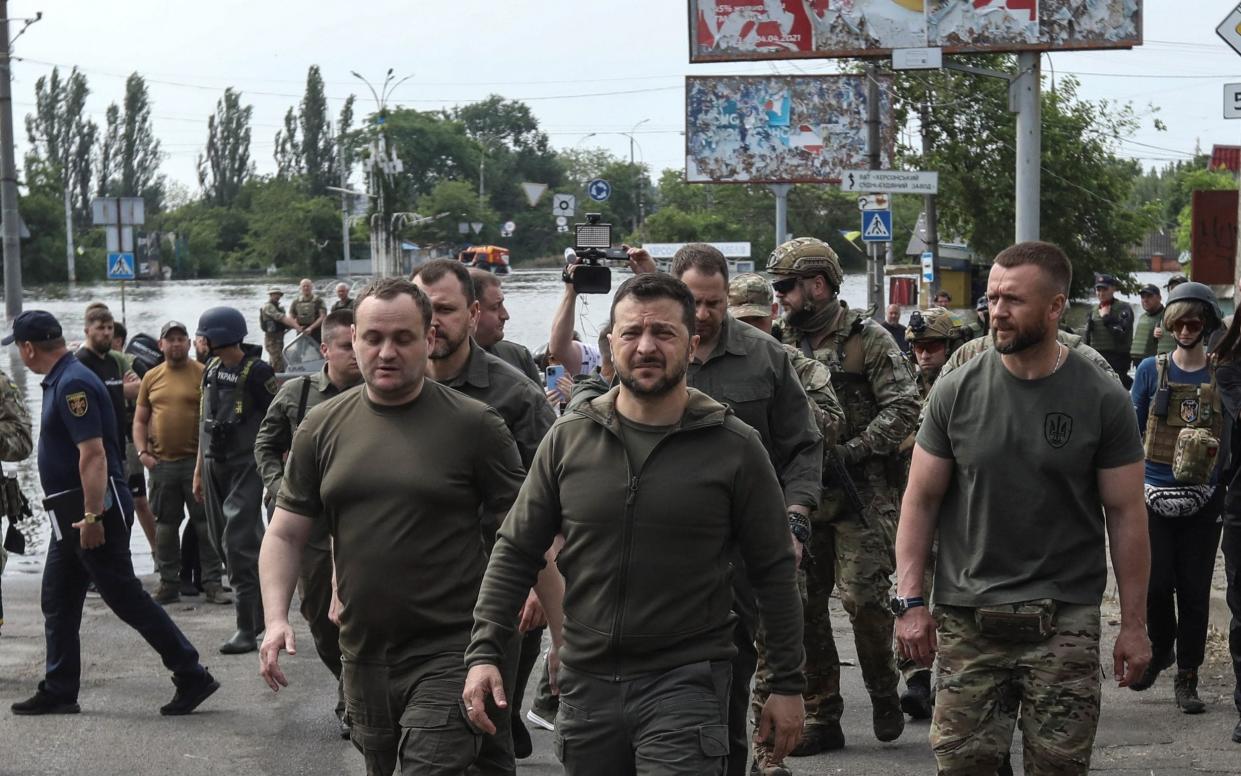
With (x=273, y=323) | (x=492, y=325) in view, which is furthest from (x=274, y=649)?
(x=273, y=323)

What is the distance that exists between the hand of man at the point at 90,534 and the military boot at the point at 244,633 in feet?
5.93

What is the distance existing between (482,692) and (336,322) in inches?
128

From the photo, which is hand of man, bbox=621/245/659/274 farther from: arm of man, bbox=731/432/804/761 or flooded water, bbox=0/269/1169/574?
flooded water, bbox=0/269/1169/574

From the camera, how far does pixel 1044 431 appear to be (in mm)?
4949

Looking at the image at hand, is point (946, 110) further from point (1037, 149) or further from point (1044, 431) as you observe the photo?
point (1044, 431)

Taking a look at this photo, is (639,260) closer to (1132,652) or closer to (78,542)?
(1132,652)

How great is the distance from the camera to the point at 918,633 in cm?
516

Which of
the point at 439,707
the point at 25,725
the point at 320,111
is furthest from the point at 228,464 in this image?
the point at 320,111

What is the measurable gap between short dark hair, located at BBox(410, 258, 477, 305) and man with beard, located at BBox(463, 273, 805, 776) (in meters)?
1.79

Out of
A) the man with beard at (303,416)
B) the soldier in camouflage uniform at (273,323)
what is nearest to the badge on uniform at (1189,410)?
the man with beard at (303,416)

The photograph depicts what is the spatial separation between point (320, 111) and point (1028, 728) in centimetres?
13267

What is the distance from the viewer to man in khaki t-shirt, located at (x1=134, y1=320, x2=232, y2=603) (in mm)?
11164

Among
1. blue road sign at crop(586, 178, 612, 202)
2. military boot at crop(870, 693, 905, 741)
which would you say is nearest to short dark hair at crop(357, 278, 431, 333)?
military boot at crop(870, 693, 905, 741)

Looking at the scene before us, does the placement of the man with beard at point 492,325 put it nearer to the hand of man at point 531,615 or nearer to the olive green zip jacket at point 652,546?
the hand of man at point 531,615
